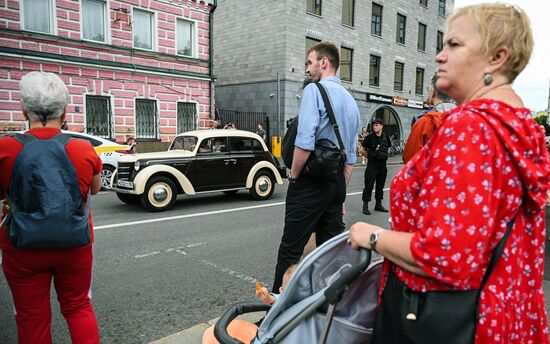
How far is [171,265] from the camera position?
4871 millimetres

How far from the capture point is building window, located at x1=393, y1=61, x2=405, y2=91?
2717 centimetres

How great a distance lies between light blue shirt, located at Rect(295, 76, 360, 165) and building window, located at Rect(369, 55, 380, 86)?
75.3 ft

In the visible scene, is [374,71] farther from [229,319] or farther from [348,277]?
[348,277]

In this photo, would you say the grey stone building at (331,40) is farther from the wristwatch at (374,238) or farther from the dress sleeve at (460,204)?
the dress sleeve at (460,204)

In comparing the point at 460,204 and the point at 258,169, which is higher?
the point at 460,204

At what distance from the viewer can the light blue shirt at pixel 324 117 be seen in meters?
3.00

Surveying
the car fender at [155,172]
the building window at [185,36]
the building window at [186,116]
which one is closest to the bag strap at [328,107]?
the car fender at [155,172]

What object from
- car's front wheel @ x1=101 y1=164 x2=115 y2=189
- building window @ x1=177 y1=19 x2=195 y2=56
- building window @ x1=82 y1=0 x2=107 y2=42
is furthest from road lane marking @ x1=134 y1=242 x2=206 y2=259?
building window @ x1=177 y1=19 x2=195 y2=56

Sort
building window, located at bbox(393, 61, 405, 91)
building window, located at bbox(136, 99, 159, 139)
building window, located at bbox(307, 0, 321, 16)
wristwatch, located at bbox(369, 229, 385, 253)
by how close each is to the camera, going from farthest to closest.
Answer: building window, located at bbox(393, 61, 405, 91) → building window, located at bbox(307, 0, 321, 16) → building window, located at bbox(136, 99, 159, 139) → wristwatch, located at bbox(369, 229, 385, 253)

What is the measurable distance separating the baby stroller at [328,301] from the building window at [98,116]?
1445 centimetres

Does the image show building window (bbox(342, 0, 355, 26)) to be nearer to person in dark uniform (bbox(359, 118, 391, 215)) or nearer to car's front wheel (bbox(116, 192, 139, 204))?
person in dark uniform (bbox(359, 118, 391, 215))

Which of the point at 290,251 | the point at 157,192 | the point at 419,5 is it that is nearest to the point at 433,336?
the point at 290,251

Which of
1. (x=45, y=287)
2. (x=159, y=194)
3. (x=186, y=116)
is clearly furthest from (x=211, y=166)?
(x=186, y=116)

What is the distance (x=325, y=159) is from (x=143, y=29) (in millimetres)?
14800
